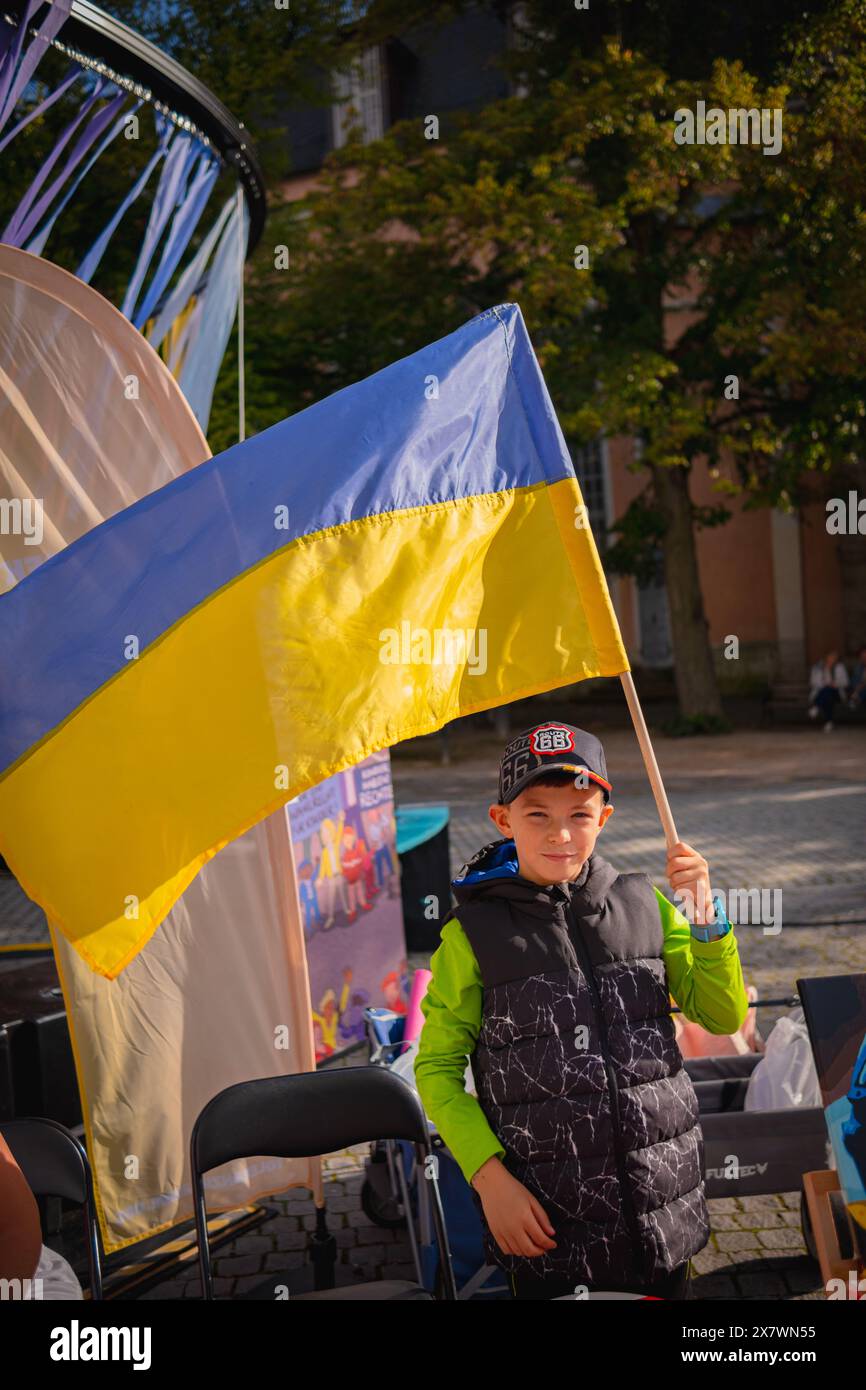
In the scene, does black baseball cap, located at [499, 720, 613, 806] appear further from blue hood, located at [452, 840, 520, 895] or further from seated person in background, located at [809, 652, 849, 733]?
seated person in background, located at [809, 652, 849, 733]

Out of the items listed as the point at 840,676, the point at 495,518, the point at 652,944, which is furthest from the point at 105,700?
the point at 840,676

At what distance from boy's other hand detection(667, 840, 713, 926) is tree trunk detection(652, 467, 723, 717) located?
70.9 feet

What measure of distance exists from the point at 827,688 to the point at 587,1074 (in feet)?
75.3

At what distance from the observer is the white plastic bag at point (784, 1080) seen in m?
4.43

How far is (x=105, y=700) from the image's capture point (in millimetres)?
3211

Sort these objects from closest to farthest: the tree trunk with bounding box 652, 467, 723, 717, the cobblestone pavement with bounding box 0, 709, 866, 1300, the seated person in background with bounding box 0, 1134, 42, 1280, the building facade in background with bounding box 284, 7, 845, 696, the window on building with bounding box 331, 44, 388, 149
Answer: the seated person in background with bounding box 0, 1134, 42, 1280
the cobblestone pavement with bounding box 0, 709, 866, 1300
the tree trunk with bounding box 652, 467, 723, 717
the window on building with bounding box 331, 44, 388, 149
the building facade in background with bounding box 284, 7, 845, 696

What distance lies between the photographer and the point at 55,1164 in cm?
329

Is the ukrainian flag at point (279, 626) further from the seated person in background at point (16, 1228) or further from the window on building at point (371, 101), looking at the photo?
the window on building at point (371, 101)

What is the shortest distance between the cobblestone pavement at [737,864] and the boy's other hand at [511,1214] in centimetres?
122

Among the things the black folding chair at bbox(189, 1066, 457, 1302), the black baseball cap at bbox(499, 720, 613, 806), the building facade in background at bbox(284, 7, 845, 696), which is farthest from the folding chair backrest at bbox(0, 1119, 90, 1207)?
the building facade in background at bbox(284, 7, 845, 696)

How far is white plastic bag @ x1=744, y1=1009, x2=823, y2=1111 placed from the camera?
4.43 meters

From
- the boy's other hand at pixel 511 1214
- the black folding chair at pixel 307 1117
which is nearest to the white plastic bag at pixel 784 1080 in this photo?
the black folding chair at pixel 307 1117

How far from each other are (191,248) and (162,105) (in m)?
12.3
